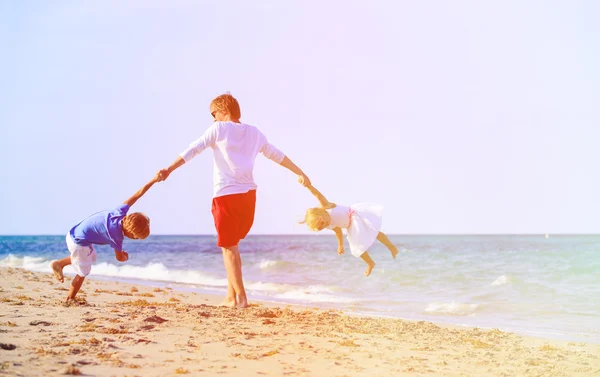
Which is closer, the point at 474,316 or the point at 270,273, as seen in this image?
the point at 474,316

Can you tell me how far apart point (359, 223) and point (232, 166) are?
2037 millimetres

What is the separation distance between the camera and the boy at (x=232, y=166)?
5875 mm

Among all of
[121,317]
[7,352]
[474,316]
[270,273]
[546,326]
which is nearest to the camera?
[7,352]

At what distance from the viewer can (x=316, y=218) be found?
671cm

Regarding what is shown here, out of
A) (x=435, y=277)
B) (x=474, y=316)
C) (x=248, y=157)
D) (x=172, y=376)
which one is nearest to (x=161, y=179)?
(x=248, y=157)

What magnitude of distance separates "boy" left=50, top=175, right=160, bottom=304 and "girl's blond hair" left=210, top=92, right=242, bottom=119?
115cm

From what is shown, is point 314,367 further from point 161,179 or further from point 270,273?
point 270,273

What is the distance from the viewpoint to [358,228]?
7133mm

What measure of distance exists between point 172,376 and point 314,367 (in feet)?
3.15

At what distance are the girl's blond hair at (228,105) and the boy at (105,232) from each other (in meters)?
1.15

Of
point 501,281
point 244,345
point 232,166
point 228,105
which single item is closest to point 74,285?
point 232,166

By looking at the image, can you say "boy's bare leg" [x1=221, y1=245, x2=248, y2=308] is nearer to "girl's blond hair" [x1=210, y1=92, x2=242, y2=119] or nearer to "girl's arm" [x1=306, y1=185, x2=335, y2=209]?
"girl's arm" [x1=306, y1=185, x2=335, y2=209]

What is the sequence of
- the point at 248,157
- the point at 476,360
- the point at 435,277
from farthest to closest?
the point at 435,277 → the point at 248,157 → the point at 476,360

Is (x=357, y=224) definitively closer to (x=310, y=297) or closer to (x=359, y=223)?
(x=359, y=223)
